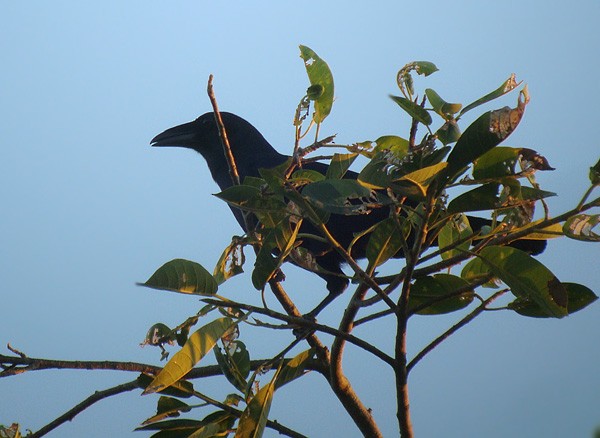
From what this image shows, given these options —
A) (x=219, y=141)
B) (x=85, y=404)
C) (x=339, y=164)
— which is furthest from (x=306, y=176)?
(x=219, y=141)

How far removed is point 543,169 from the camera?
134 cm

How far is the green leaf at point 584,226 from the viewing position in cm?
153

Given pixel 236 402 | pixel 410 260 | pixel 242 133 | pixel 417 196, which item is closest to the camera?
pixel 417 196

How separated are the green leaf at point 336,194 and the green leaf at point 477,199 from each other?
192 mm

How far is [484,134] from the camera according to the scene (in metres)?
1.23

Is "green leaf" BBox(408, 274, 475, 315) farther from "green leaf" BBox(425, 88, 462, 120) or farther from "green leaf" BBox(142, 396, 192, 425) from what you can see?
"green leaf" BBox(142, 396, 192, 425)

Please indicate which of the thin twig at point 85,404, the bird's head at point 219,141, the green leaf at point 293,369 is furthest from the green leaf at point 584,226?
the bird's head at point 219,141

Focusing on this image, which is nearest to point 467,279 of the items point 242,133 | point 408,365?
point 408,365

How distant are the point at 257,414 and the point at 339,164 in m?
0.53

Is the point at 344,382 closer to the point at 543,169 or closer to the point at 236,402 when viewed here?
the point at 236,402

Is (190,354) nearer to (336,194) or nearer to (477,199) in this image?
(336,194)

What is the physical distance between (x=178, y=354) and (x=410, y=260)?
49 centimetres

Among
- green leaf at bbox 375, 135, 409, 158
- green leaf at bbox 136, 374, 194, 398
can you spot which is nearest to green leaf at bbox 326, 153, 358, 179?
green leaf at bbox 375, 135, 409, 158

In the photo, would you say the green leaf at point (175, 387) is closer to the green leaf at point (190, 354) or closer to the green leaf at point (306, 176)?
the green leaf at point (190, 354)
